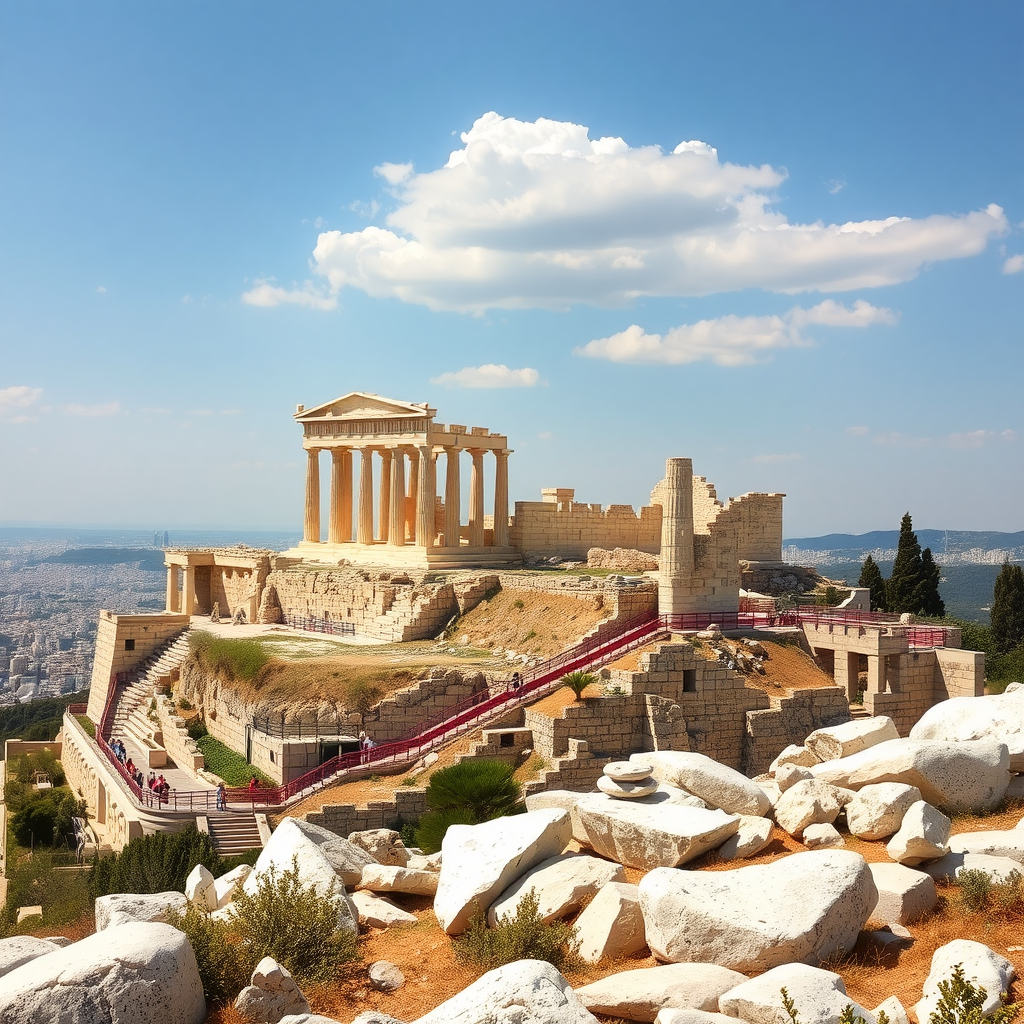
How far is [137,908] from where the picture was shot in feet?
37.6

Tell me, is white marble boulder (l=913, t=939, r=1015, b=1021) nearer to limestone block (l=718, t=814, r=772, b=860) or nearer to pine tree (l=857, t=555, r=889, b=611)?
limestone block (l=718, t=814, r=772, b=860)

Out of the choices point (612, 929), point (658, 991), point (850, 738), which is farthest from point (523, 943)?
point (850, 738)

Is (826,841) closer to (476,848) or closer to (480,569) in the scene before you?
(476,848)

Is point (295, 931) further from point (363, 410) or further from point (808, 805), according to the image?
point (363, 410)

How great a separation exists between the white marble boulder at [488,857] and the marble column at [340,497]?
3556cm

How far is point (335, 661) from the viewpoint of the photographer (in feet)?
99.7

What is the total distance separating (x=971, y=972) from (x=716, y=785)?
526 cm

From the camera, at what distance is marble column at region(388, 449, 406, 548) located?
1763 inches

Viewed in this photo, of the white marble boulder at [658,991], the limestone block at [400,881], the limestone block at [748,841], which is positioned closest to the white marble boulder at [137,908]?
the limestone block at [400,881]

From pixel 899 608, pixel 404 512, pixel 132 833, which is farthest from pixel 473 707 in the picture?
pixel 899 608

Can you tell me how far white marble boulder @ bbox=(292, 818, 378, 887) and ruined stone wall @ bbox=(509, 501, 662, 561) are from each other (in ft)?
104

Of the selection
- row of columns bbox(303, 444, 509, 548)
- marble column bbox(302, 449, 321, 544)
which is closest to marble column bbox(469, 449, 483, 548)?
row of columns bbox(303, 444, 509, 548)

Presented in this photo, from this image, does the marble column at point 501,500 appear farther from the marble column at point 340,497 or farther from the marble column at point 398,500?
the marble column at point 340,497

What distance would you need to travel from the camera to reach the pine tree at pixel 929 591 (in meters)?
45.4
